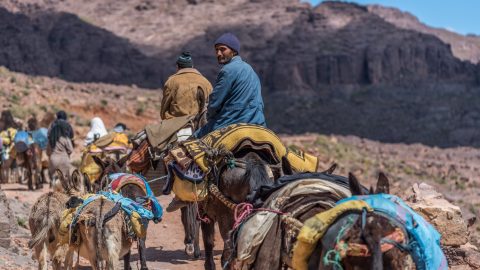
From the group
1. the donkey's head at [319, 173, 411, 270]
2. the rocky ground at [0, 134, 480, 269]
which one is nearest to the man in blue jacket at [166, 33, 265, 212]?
the rocky ground at [0, 134, 480, 269]

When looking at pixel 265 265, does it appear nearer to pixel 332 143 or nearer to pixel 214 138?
pixel 214 138

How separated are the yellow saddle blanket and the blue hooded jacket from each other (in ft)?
0.92

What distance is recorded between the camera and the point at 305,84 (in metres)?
116

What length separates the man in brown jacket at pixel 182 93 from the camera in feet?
34.1

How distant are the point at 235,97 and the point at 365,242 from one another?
143 inches

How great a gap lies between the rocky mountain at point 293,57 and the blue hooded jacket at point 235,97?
8318 cm

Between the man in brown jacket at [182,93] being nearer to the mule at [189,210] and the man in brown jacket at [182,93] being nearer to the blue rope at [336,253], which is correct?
the mule at [189,210]

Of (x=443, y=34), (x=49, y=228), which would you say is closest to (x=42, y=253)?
(x=49, y=228)

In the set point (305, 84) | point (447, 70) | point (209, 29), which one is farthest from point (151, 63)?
point (447, 70)

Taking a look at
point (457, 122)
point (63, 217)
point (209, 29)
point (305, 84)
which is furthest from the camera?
point (209, 29)

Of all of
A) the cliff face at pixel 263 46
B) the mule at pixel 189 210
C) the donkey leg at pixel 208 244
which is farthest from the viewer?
the cliff face at pixel 263 46

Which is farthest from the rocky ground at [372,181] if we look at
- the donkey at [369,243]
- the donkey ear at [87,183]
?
the donkey at [369,243]

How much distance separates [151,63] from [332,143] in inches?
2356

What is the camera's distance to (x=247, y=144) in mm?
7129
